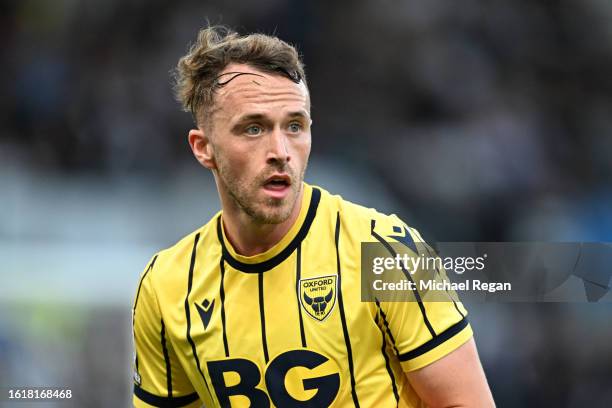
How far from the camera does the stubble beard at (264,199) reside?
8.48 ft

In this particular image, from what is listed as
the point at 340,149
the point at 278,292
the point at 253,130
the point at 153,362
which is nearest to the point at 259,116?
the point at 253,130

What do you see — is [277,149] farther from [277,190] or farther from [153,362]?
[153,362]

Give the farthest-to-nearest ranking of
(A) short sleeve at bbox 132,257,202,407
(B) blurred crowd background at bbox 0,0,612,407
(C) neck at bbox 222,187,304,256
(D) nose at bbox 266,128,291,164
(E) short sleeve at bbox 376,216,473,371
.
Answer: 1. (B) blurred crowd background at bbox 0,0,612,407
2. (A) short sleeve at bbox 132,257,202,407
3. (C) neck at bbox 222,187,304,256
4. (D) nose at bbox 266,128,291,164
5. (E) short sleeve at bbox 376,216,473,371

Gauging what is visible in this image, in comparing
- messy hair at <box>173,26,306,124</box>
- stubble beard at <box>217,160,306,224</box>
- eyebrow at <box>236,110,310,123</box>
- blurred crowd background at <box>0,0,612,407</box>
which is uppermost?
blurred crowd background at <box>0,0,612,407</box>

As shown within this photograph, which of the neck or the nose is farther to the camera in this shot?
the neck

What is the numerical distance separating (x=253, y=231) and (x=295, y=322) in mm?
321

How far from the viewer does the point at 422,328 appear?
96.6 inches

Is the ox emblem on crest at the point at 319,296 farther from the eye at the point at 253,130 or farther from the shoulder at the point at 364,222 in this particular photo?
the eye at the point at 253,130

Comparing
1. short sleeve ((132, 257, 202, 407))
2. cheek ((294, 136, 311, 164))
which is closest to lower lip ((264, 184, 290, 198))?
cheek ((294, 136, 311, 164))

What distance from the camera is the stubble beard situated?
2584 millimetres

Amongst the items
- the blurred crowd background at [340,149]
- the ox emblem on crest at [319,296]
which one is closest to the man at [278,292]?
the ox emblem on crest at [319,296]

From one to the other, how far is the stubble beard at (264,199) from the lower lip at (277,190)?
0.4 inches

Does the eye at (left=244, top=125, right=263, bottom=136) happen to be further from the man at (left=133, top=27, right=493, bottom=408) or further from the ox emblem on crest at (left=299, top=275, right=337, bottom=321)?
the ox emblem on crest at (left=299, top=275, right=337, bottom=321)

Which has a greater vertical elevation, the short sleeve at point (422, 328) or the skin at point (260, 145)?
the skin at point (260, 145)
